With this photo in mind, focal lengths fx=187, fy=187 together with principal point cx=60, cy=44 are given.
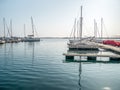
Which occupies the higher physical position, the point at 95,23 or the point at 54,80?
the point at 95,23

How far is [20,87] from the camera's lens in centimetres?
1383

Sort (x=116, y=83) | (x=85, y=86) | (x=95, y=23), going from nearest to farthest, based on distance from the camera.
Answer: (x=85, y=86), (x=116, y=83), (x=95, y=23)

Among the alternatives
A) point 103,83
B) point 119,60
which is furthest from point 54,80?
point 119,60

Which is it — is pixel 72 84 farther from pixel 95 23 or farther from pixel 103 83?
pixel 95 23

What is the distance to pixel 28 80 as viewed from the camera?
15781 mm

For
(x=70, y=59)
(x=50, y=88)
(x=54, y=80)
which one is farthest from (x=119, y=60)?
(x=50, y=88)

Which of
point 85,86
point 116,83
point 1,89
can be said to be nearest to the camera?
point 1,89

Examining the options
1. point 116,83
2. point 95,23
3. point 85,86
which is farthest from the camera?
point 95,23

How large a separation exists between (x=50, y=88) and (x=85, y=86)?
8.88 ft

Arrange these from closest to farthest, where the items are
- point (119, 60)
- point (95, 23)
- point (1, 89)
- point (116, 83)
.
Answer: point (1, 89) < point (116, 83) < point (119, 60) < point (95, 23)

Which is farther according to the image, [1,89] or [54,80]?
[54,80]

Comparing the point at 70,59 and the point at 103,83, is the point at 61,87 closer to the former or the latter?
the point at 103,83

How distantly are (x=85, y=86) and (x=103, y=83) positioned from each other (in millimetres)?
1815

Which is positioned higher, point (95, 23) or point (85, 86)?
point (95, 23)
